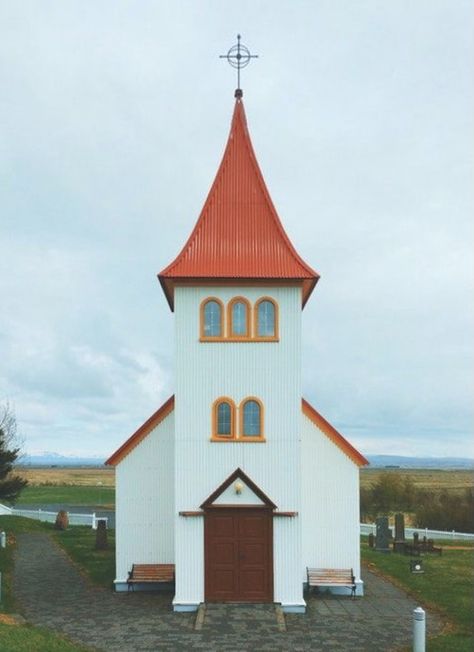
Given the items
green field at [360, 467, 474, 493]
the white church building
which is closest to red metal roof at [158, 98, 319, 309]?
the white church building

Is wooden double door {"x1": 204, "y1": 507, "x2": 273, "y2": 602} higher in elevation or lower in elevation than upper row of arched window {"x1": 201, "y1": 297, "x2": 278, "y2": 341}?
lower

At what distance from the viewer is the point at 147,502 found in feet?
69.3

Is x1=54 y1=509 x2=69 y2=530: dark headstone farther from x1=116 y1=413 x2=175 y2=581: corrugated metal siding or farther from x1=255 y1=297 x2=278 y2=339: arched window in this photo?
x1=255 y1=297 x2=278 y2=339: arched window

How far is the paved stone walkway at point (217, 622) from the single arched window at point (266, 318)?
701 cm

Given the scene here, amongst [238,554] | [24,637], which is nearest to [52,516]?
[238,554]

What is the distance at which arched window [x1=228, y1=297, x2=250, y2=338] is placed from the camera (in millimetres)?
18938

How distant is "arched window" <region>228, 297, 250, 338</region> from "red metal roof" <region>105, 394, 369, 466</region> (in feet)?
11.2

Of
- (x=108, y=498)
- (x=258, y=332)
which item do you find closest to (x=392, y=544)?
(x=258, y=332)

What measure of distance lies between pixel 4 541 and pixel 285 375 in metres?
17.1

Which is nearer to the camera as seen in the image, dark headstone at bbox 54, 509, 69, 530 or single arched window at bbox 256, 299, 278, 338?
single arched window at bbox 256, 299, 278, 338

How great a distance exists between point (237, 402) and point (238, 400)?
6 cm

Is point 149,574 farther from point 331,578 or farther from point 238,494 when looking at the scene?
point 331,578

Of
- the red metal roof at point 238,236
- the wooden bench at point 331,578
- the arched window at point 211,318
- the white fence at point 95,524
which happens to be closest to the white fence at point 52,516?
the white fence at point 95,524

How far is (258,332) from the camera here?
62.2ft
